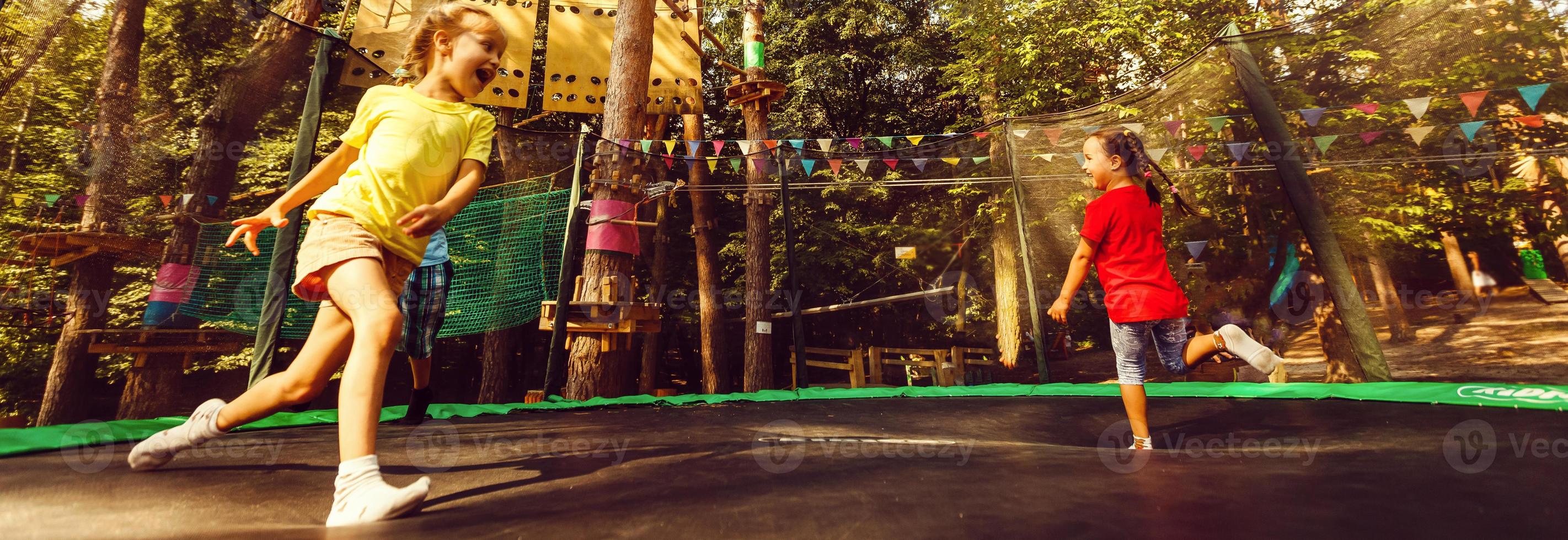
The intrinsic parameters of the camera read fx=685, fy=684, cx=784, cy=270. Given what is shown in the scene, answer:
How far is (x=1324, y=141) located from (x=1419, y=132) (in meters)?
0.36

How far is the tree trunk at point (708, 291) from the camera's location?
866 cm

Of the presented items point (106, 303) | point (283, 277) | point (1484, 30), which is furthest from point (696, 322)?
point (1484, 30)

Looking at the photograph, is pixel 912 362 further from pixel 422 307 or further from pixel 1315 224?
pixel 422 307

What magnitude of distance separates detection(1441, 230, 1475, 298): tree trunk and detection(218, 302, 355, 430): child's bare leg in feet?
14.3

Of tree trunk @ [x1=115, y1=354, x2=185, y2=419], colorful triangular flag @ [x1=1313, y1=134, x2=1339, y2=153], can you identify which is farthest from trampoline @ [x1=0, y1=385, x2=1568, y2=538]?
tree trunk @ [x1=115, y1=354, x2=185, y2=419]

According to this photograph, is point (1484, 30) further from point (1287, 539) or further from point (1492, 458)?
point (1287, 539)

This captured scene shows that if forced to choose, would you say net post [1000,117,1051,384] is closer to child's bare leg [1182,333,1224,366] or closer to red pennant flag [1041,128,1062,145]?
red pennant flag [1041,128,1062,145]

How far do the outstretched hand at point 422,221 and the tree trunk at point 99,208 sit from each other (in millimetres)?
2351

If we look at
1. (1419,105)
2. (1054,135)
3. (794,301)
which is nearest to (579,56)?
(794,301)

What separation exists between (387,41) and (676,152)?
6197mm

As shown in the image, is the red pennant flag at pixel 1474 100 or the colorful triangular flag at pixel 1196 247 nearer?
the red pennant flag at pixel 1474 100

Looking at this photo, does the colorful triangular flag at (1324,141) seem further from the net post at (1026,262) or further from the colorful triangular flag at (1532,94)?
the net post at (1026,262)

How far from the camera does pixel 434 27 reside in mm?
1562

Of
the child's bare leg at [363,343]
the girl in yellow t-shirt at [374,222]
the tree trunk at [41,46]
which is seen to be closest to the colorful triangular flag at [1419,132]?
the girl in yellow t-shirt at [374,222]
